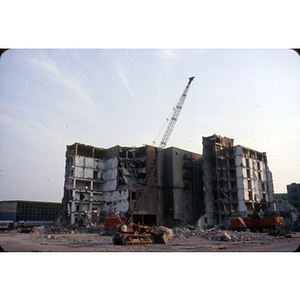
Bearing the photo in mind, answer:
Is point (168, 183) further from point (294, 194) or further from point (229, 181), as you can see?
point (294, 194)

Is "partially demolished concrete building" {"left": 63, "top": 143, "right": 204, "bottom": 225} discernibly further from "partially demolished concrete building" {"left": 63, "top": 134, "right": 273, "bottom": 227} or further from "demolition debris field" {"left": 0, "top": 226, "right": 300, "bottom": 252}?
"demolition debris field" {"left": 0, "top": 226, "right": 300, "bottom": 252}

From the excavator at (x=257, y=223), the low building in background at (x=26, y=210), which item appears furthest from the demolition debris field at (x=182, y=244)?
the low building in background at (x=26, y=210)

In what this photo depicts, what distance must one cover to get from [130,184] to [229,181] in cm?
2053

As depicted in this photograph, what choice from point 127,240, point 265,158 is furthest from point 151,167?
point 127,240

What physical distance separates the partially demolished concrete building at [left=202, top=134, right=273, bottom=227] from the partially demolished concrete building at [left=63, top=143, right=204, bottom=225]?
18.5 ft

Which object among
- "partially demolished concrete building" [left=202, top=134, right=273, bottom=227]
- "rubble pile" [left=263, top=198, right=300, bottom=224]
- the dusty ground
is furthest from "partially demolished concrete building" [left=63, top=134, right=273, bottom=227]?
the dusty ground

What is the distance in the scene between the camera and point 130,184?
5925 centimetres

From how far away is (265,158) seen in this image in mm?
62125

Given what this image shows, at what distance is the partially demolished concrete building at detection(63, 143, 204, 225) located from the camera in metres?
57.6

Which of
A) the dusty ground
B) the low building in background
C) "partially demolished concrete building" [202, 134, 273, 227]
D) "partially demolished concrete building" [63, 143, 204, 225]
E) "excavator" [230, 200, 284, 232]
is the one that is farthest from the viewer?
the low building in background

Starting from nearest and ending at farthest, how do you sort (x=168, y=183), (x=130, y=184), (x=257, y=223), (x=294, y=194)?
(x=257, y=223) → (x=130, y=184) → (x=168, y=183) → (x=294, y=194)

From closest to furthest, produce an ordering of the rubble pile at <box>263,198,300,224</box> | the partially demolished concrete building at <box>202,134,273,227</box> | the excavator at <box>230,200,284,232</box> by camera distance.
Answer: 1. the excavator at <box>230,200,284,232</box>
2. the rubble pile at <box>263,198,300,224</box>
3. the partially demolished concrete building at <box>202,134,273,227</box>

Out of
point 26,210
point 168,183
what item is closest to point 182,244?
point 168,183

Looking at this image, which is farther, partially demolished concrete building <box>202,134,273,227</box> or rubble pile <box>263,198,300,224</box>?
partially demolished concrete building <box>202,134,273,227</box>
